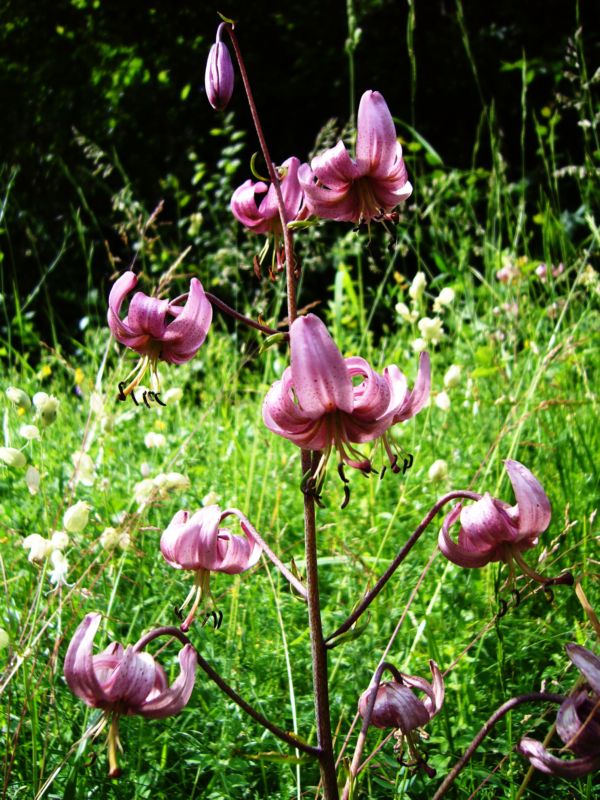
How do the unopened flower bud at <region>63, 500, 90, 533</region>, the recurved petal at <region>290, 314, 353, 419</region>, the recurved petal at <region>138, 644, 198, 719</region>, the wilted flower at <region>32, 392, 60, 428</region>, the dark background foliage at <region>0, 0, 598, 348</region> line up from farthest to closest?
the dark background foliage at <region>0, 0, 598, 348</region>
the wilted flower at <region>32, 392, 60, 428</region>
the unopened flower bud at <region>63, 500, 90, 533</region>
the recurved petal at <region>138, 644, 198, 719</region>
the recurved petal at <region>290, 314, 353, 419</region>

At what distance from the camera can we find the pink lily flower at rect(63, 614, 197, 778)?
864 mm

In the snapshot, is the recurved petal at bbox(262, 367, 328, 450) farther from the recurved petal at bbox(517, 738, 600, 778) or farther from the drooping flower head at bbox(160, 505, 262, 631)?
the recurved petal at bbox(517, 738, 600, 778)

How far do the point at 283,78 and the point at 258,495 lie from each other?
16.3 ft

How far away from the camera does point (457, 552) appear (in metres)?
0.94

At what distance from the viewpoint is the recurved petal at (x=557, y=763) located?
838 mm

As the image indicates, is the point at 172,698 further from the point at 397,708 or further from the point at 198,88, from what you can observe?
the point at 198,88

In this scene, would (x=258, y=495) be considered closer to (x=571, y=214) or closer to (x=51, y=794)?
(x=51, y=794)

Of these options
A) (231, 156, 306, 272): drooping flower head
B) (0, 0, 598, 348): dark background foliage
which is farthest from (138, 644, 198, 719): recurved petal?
(0, 0, 598, 348): dark background foliage

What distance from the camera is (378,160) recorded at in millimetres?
952

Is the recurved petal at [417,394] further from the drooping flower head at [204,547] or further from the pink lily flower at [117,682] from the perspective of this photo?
the pink lily flower at [117,682]

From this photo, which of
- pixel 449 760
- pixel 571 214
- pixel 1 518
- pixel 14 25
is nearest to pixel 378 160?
pixel 449 760

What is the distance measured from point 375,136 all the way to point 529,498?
16.0 inches

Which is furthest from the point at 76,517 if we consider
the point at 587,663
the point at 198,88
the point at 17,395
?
the point at 198,88

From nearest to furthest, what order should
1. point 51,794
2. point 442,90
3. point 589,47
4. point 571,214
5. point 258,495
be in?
point 51,794 < point 258,495 < point 571,214 < point 589,47 < point 442,90
